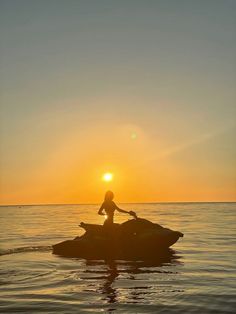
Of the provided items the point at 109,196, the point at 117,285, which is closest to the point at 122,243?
the point at 109,196

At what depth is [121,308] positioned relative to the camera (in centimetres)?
1141

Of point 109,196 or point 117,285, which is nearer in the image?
point 117,285

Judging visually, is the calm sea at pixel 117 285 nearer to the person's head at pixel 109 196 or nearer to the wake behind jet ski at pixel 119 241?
the wake behind jet ski at pixel 119 241

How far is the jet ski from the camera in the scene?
22.2 metres

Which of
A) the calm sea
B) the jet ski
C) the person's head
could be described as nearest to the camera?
the calm sea

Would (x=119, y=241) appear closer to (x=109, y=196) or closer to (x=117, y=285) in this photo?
(x=109, y=196)

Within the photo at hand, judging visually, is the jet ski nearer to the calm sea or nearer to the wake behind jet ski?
the wake behind jet ski

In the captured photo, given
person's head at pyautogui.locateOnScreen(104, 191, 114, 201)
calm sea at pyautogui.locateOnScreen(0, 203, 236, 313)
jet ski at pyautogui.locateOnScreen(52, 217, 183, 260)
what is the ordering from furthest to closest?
1. person's head at pyautogui.locateOnScreen(104, 191, 114, 201)
2. jet ski at pyautogui.locateOnScreen(52, 217, 183, 260)
3. calm sea at pyautogui.locateOnScreen(0, 203, 236, 313)

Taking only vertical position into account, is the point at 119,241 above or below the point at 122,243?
above

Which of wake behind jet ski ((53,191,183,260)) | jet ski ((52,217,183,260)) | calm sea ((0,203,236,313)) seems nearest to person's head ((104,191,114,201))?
wake behind jet ski ((53,191,183,260))

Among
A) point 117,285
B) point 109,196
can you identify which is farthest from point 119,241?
point 117,285

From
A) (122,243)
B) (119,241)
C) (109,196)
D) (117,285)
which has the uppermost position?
(109,196)

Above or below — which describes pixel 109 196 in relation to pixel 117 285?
above

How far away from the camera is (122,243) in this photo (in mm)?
22328
